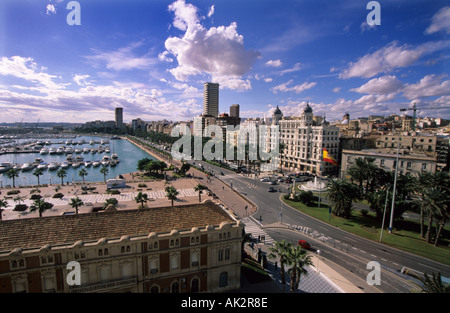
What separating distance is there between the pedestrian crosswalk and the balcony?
79.2ft

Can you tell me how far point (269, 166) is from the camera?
362 feet

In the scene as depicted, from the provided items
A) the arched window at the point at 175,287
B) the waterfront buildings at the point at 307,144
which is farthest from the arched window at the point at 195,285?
the waterfront buildings at the point at 307,144

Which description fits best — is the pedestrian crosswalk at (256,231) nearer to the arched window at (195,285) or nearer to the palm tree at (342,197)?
the arched window at (195,285)

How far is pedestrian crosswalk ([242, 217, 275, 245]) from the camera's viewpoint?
42056mm

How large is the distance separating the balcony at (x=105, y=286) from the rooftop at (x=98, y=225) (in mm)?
4322

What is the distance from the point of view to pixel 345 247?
131ft

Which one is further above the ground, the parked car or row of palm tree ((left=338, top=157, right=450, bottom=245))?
row of palm tree ((left=338, top=157, right=450, bottom=245))

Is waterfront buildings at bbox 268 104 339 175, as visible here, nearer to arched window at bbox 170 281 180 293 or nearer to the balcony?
arched window at bbox 170 281 180 293

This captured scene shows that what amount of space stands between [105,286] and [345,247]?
1431 inches

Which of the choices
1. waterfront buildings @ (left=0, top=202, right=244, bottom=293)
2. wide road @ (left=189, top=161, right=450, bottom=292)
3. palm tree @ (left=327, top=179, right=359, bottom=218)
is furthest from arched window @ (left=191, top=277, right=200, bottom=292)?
palm tree @ (left=327, top=179, right=359, bottom=218)

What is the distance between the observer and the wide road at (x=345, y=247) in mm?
32938

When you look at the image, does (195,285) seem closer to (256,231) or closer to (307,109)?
(256,231)

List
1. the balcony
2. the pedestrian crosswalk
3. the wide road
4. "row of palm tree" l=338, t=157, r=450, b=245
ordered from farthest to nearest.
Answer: the pedestrian crosswalk < "row of palm tree" l=338, t=157, r=450, b=245 < the wide road < the balcony
